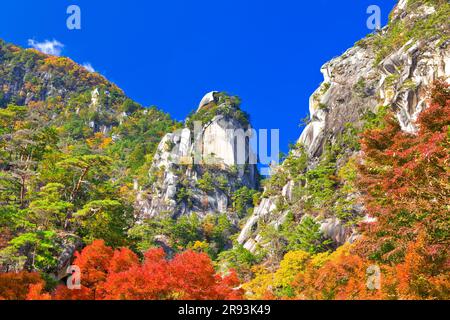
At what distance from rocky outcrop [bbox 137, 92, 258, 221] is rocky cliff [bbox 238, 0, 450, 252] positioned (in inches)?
661

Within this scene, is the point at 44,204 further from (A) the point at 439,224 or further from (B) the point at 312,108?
(B) the point at 312,108

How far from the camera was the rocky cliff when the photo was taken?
2688 centimetres

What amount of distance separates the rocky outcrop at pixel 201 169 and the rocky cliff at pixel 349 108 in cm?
1679

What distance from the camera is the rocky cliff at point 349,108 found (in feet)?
88.2

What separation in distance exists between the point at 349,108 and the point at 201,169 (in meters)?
25.4

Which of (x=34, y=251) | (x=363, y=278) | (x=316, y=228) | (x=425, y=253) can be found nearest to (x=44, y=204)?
(x=34, y=251)

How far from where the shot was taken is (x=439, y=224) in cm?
1061

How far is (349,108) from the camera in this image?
37688mm
